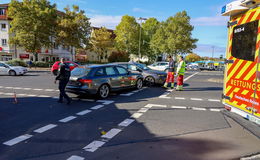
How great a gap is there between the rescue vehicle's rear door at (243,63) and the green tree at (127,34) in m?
44.4

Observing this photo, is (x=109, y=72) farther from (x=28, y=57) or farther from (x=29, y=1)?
(x=28, y=57)

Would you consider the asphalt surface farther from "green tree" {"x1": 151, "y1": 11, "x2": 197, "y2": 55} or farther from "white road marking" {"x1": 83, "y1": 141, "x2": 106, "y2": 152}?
"green tree" {"x1": 151, "y1": 11, "x2": 197, "y2": 55}

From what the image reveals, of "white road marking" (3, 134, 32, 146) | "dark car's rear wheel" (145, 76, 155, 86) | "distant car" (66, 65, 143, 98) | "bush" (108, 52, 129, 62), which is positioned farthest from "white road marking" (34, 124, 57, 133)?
"bush" (108, 52, 129, 62)

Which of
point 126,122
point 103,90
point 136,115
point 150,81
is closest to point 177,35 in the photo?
point 150,81

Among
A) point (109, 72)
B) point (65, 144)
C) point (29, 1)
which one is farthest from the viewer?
point (29, 1)

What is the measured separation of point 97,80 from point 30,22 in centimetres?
2839

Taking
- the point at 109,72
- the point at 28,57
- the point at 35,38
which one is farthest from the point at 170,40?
the point at 109,72

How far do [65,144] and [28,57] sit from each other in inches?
1731

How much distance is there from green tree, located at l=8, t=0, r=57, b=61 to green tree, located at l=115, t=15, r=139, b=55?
746 inches

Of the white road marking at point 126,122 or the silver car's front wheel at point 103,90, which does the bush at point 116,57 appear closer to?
the silver car's front wheel at point 103,90

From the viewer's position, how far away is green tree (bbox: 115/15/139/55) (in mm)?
47906

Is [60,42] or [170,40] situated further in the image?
[170,40]

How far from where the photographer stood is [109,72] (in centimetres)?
884

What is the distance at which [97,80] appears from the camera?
26.5 ft
